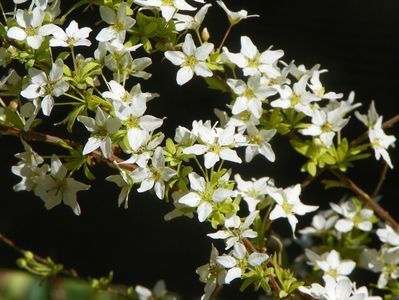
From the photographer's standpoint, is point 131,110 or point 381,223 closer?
point 131,110

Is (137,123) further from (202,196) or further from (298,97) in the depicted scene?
(298,97)

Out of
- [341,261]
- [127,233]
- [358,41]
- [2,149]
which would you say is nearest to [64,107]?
[2,149]

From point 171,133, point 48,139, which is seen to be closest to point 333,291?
point 48,139

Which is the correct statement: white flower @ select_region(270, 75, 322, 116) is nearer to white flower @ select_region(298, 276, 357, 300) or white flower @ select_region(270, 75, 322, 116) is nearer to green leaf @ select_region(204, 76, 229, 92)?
green leaf @ select_region(204, 76, 229, 92)

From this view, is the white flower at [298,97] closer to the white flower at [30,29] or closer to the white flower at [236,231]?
the white flower at [236,231]

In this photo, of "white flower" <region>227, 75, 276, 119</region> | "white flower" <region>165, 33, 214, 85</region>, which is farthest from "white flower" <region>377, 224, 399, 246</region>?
"white flower" <region>165, 33, 214, 85</region>

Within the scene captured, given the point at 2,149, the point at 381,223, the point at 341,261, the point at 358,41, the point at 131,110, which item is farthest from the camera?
the point at 2,149

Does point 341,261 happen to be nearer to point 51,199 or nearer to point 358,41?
point 51,199
